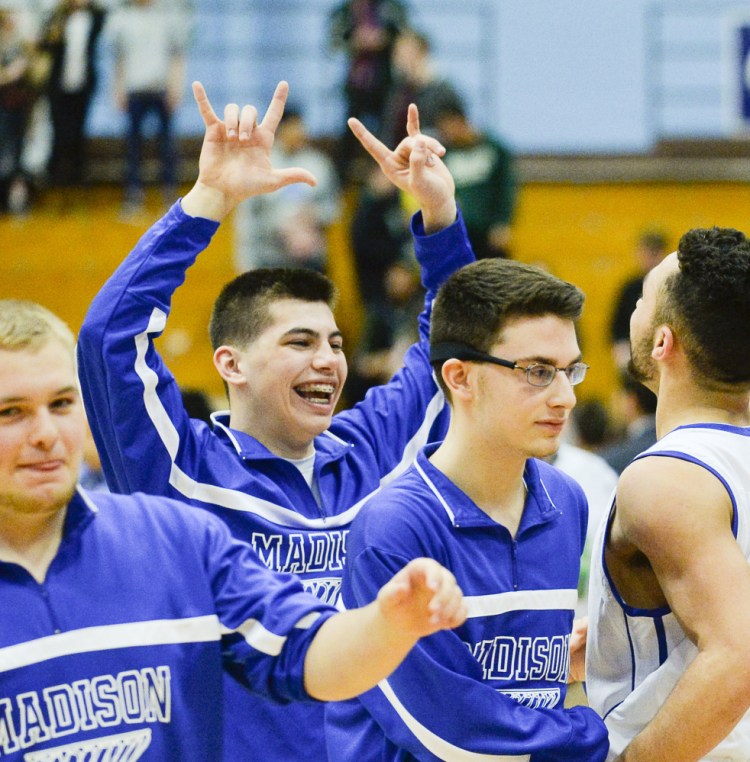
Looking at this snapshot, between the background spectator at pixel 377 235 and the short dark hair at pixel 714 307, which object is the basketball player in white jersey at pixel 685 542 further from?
the background spectator at pixel 377 235

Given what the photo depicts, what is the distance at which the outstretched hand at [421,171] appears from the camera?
3.86m

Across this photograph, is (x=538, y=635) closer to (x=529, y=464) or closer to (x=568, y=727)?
(x=568, y=727)

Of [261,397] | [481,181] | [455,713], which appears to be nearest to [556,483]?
[455,713]

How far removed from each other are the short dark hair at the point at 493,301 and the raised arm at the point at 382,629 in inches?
32.4

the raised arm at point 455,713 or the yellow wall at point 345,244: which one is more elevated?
the raised arm at point 455,713

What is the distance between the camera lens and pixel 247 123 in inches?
141

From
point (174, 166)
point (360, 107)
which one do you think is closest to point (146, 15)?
point (174, 166)

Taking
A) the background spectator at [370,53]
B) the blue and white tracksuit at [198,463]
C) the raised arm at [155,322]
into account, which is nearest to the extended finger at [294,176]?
the raised arm at [155,322]

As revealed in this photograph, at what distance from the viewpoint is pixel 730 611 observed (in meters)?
2.69

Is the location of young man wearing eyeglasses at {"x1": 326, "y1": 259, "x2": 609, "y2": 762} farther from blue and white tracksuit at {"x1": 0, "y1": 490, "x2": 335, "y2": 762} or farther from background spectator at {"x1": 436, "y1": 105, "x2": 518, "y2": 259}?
background spectator at {"x1": 436, "y1": 105, "x2": 518, "y2": 259}

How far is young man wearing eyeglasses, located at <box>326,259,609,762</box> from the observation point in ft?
9.04

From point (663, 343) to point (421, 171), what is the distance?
1.11 metres

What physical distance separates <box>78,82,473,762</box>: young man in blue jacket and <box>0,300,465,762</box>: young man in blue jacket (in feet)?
2.80

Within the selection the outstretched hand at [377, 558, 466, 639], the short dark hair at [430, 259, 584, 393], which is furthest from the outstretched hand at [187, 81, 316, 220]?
the outstretched hand at [377, 558, 466, 639]
